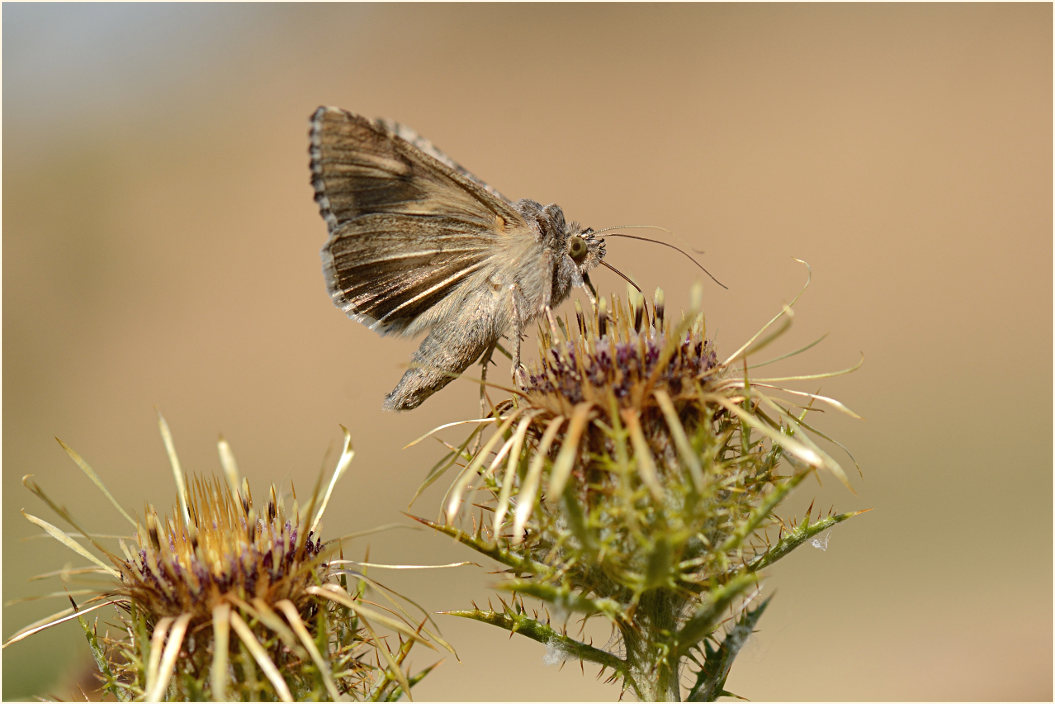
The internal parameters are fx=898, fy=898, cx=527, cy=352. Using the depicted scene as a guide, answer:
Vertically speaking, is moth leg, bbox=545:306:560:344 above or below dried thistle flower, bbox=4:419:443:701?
above

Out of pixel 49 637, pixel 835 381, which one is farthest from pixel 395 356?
pixel 49 637

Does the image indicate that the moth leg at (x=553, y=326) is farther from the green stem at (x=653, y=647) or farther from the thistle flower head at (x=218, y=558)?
the thistle flower head at (x=218, y=558)

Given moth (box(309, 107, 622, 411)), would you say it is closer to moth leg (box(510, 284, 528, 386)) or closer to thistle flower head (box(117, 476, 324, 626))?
moth leg (box(510, 284, 528, 386))

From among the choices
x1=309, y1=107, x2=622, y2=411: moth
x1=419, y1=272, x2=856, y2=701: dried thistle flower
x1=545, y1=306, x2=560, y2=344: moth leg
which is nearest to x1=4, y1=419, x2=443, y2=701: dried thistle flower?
x1=419, y1=272, x2=856, y2=701: dried thistle flower

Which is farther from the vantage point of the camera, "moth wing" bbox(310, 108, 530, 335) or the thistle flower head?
"moth wing" bbox(310, 108, 530, 335)

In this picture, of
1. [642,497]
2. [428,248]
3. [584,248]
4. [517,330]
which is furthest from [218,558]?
[584,248]

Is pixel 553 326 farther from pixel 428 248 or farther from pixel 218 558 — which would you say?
pixel 218 558

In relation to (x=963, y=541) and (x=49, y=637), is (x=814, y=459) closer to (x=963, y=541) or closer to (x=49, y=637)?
(x=49, y=637)
